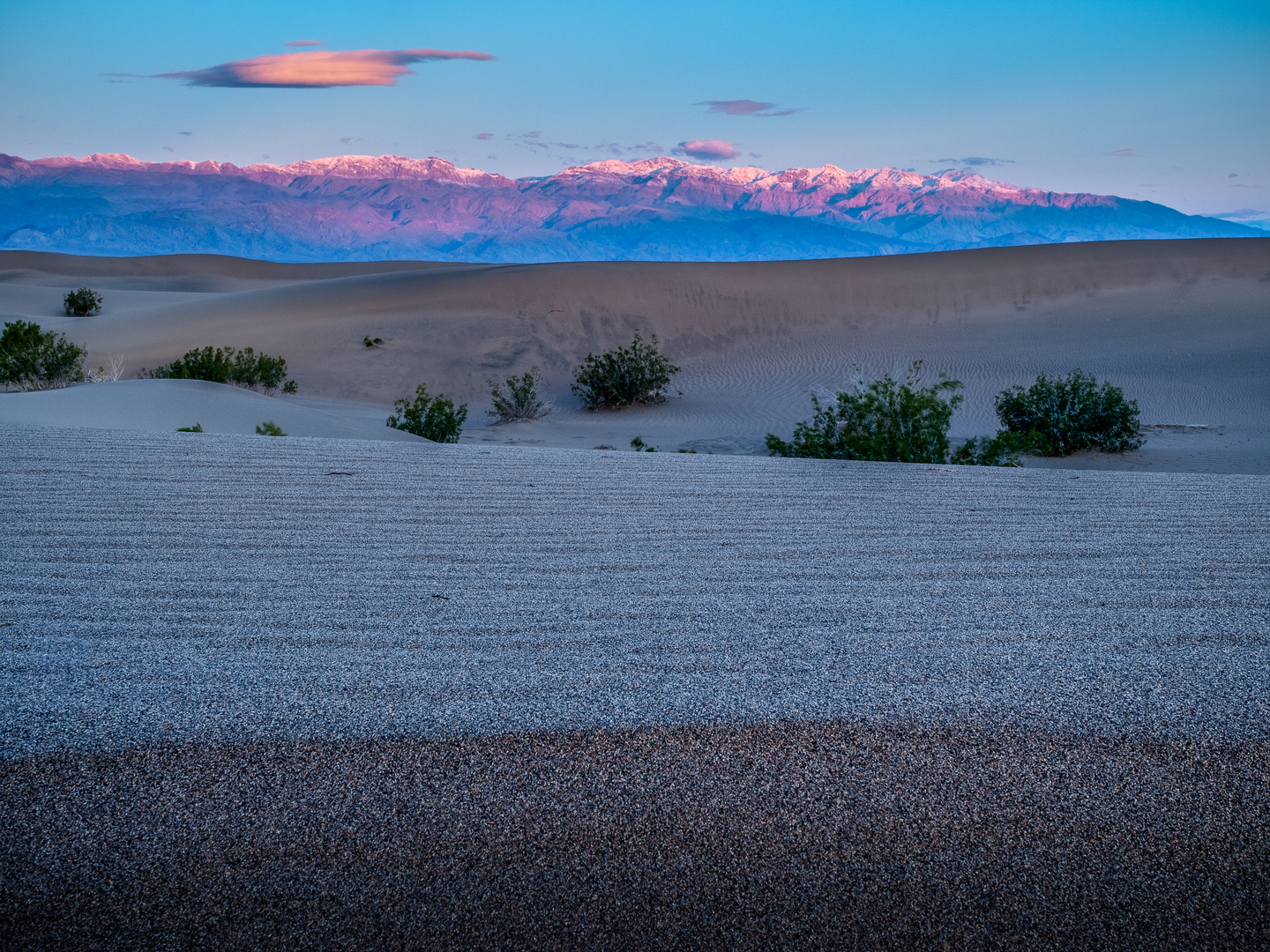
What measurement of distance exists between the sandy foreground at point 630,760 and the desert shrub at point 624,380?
1649 centimetres

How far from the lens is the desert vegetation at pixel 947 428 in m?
11.2

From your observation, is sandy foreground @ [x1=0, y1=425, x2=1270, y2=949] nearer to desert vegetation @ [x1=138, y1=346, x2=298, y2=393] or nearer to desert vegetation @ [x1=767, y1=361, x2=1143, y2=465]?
desert vegetation @ [x1=767, y1=361, x2=1143, y2=465]

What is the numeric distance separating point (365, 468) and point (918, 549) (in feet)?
13.7

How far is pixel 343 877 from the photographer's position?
2412mm

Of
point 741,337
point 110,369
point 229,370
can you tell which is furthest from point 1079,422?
point 110,369

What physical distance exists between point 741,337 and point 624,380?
10.7 meters

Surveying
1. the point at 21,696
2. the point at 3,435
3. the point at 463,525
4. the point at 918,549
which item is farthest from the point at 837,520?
the point at 3,435

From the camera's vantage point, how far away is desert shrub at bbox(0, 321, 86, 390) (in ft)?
51.2

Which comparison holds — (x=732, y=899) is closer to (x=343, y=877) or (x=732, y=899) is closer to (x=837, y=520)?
(x=343, y=877)

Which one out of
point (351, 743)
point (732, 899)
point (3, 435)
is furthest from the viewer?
point (3, 435)

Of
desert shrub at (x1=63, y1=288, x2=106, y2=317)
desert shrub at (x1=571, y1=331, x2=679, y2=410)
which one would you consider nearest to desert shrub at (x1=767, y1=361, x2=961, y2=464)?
desert shrub at (x1=571, y1=331, x2=679, y2=410)

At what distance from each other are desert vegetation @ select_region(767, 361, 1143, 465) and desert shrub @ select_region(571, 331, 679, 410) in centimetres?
761

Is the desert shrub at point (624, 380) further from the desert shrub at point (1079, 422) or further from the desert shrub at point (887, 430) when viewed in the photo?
the desert shrub at point (887, 430)

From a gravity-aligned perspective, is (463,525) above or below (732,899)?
above
